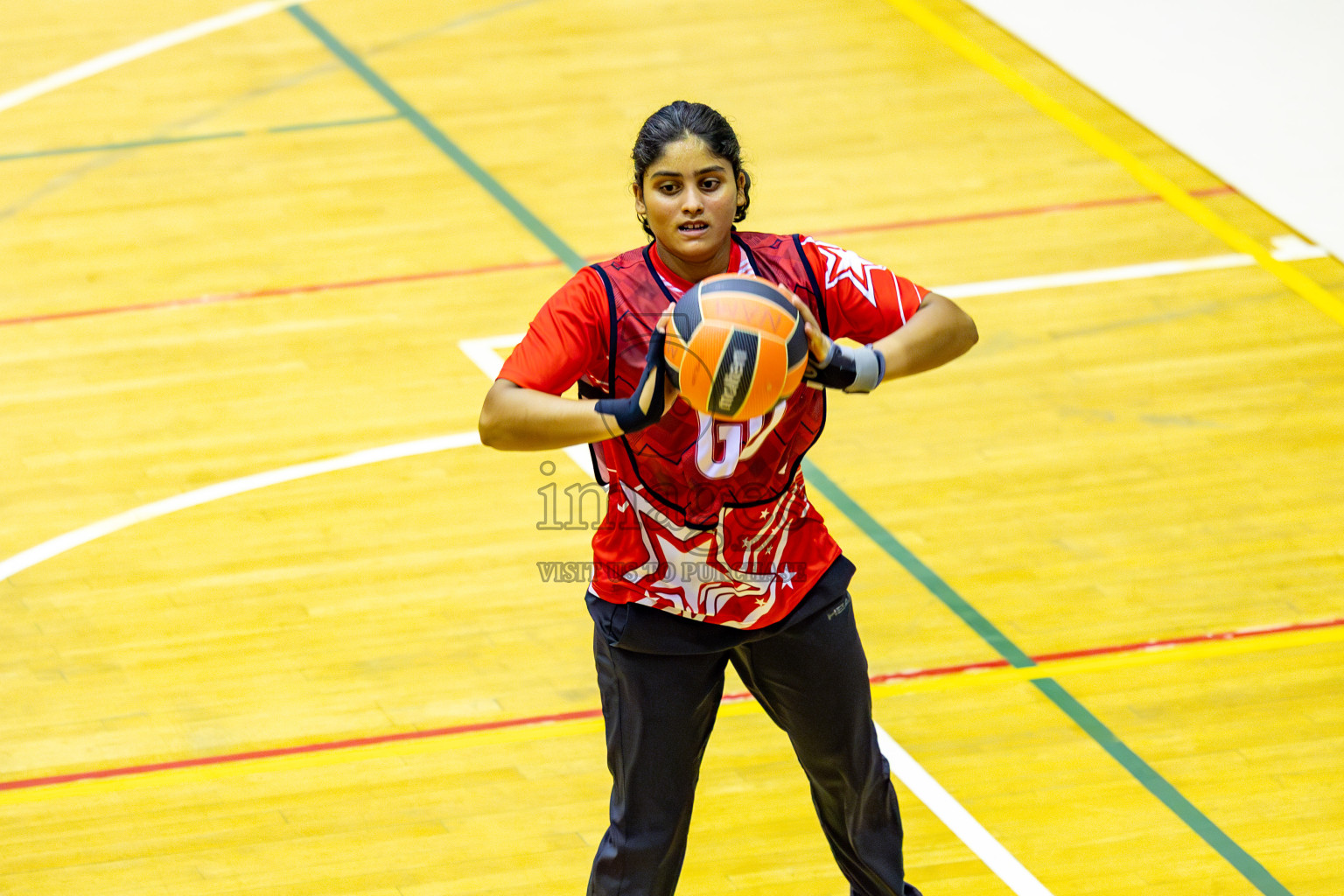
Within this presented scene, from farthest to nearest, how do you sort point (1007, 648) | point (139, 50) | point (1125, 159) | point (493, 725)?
1. point (139, 50)
2. point (1125, 159)
3. point (1007, 648)
4. point (493, 725)

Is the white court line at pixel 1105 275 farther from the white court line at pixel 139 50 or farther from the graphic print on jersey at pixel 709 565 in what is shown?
the white court line at pixel 139 50

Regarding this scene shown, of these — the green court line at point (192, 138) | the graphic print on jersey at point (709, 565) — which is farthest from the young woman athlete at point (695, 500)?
the green court line at point (192, 138)

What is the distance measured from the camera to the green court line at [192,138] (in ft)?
29.3

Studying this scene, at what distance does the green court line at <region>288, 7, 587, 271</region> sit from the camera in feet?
26.5

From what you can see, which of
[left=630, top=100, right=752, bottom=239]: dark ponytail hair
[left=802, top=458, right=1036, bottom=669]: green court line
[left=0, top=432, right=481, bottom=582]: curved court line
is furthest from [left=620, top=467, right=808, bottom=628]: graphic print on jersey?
[left=0, top=432, right=481, bottom=582]: curved court line

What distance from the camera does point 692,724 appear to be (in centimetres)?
356

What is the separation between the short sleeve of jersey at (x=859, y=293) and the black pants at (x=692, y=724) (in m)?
0.58

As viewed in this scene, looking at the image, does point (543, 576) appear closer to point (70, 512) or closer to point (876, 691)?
point (876, 691)

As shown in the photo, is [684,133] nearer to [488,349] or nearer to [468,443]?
[468,443]

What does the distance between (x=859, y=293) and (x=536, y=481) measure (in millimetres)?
3032

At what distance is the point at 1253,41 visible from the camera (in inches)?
338

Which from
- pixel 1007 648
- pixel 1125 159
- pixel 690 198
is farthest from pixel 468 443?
pixel 1125 159

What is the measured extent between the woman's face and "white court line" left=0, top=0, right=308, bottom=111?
715cm

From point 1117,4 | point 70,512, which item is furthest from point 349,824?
point 1117,4
